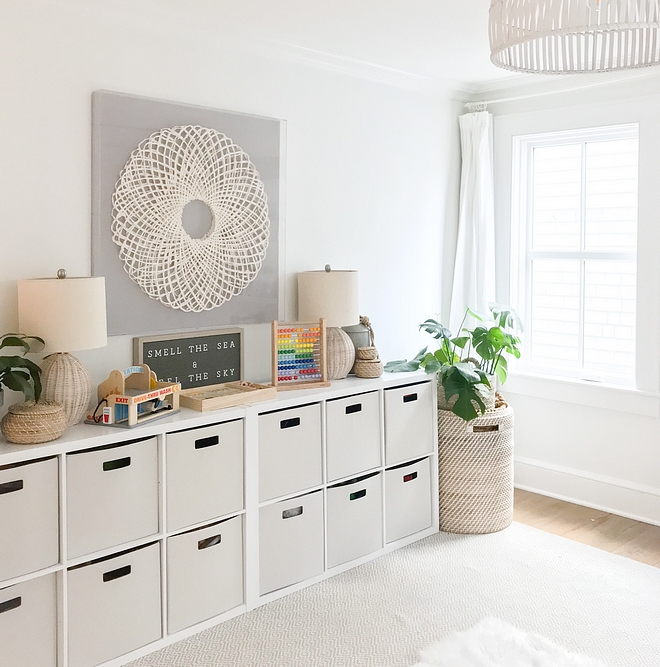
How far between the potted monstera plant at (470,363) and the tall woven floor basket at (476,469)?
0.10 meters

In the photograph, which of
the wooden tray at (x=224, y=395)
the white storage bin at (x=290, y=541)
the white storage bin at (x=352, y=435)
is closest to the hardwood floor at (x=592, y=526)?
the white storage bin at (x=352, y=435)

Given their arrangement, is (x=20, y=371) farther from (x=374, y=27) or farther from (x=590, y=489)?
(x=590, y=489)

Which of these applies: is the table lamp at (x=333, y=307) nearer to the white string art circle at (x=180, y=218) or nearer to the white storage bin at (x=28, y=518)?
the white string art circle at (x=180, y=218)

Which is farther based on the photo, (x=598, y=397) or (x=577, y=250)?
(x=577, y=250)

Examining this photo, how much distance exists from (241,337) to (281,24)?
1.36 meters

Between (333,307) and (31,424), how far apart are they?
4.81 feet

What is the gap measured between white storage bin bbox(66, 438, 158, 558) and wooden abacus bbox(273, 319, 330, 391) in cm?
81

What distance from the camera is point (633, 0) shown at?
1.78 meters

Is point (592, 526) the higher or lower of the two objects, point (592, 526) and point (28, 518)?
the lower

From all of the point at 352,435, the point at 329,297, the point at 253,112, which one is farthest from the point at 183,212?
the point at 352,435

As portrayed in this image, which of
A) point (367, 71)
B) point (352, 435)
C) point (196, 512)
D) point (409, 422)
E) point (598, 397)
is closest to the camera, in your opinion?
point (196, 512)

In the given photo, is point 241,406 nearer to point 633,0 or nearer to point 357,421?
point 357,421

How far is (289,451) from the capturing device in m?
3.04

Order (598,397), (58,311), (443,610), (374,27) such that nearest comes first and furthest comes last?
(58,311), (443,610), (374,27), (598,397)
